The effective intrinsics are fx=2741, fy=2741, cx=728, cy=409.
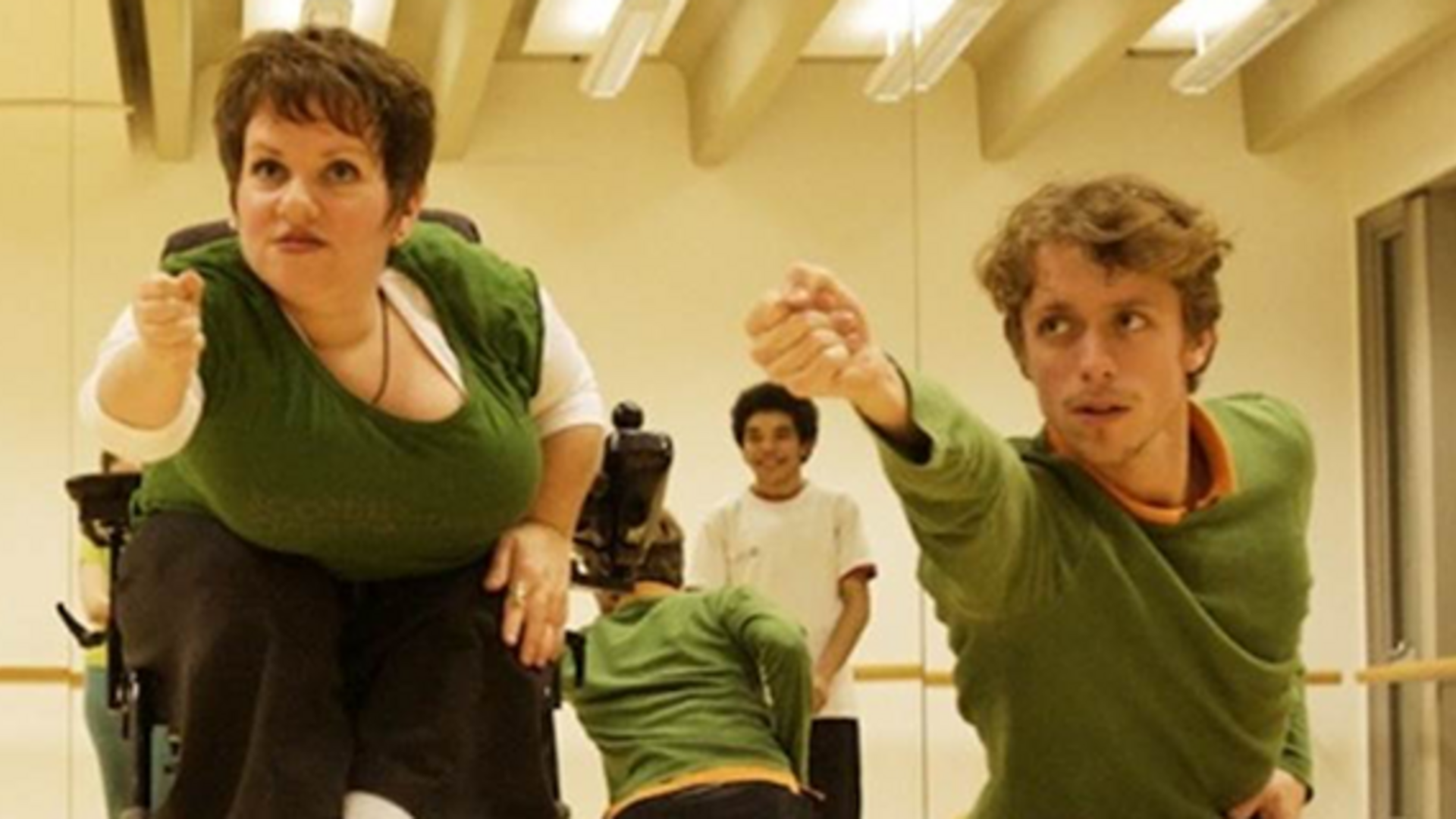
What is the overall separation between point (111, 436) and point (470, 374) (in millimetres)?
308

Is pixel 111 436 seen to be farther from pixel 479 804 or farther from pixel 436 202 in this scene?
pixel 436 202

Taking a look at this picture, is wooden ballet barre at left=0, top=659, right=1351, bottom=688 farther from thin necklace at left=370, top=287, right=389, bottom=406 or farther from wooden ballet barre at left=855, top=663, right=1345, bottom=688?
A: thin necklace at left=370, top=287, right=389, bottom=406

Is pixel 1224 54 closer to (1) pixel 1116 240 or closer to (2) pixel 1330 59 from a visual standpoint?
(2) pixel 1330 59

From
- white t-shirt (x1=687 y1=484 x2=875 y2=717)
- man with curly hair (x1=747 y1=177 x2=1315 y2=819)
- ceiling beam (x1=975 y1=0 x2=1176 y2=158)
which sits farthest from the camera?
ceiling beam (x1=975 y1=0 x2=1176 y2=158)

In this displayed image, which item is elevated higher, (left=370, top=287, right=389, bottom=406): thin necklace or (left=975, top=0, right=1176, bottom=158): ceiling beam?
(left=975, top=0, right=1176, bottom=158): ceiling beam

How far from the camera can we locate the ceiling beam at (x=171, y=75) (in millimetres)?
4570

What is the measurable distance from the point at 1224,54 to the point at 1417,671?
4.00 feet

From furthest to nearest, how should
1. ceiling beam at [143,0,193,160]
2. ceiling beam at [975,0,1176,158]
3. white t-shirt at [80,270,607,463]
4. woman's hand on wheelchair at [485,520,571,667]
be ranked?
ceiling beam at [975,0,1176,158] → ceiling beam at [143,0,193,160] → woman's hand on wheelchair at [485,520,571,667] → white t-shirt at [80,270,607,463]

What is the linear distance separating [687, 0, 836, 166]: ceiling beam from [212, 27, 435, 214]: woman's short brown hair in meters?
2.67

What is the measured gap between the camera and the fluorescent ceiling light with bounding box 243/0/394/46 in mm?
4469

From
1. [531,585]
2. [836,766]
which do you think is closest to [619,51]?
[836,766]

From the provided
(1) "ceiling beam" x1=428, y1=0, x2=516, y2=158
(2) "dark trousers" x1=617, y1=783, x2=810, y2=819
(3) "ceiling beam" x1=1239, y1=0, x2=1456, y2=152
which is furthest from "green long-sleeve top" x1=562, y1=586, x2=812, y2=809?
(3) "ceiling beam" x1=1239, y1=0, x2=1456, y2=152

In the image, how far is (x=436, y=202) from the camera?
463 cm

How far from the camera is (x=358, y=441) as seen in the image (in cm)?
209
